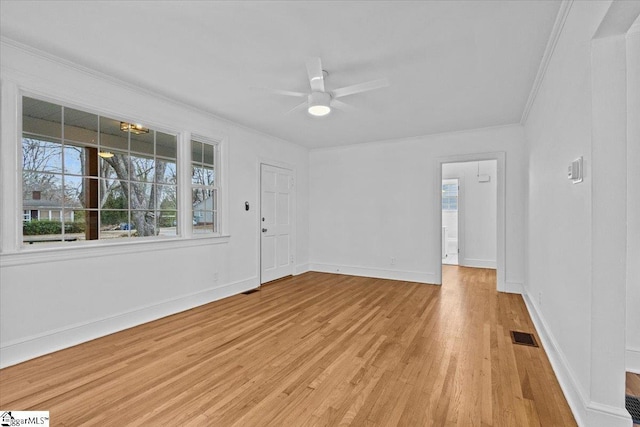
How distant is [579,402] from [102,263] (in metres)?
4.07

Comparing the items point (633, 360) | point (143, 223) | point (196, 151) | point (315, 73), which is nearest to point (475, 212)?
point (633, 360)

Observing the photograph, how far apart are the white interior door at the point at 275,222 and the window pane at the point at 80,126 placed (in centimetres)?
249

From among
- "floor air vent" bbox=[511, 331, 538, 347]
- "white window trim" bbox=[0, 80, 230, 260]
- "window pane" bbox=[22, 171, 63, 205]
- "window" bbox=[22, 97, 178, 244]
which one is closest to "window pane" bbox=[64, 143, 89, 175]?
"window" bbox=[22, 97, 178, 244]

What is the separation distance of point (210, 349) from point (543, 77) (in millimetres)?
4128

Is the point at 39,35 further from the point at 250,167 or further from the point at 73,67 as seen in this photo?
the point at 250,167

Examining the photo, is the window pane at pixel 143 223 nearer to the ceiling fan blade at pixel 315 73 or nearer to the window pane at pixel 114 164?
the window pane at pixel 114 164

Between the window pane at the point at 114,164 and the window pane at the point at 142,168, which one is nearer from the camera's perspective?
the window pane at the point at 114,164

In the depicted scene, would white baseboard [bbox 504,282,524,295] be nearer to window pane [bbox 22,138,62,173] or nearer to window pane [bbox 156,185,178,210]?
window pane [bbox 156,185,178,210]

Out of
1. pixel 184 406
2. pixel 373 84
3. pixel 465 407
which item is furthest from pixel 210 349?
pixel 373 84

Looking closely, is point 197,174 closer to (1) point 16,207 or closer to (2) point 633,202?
(1) point 16,207

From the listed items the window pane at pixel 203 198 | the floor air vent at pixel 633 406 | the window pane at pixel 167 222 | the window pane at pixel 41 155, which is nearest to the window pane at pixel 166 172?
the window pane at pixel 203 198

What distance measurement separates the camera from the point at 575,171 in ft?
5.92

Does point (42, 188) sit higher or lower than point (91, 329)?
higher

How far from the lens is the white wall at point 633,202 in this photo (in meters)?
1.75
